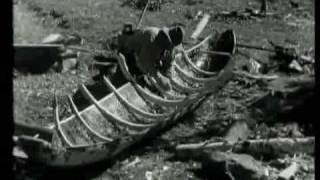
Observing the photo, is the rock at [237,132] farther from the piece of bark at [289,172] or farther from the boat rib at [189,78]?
the boat rib at [189,78]

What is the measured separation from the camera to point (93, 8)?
824 inches

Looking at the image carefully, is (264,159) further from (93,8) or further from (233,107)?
(93,8)

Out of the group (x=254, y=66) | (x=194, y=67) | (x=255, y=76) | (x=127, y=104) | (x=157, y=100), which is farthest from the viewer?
(x=254, y=66)

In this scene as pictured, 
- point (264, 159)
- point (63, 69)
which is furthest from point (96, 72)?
point (264, 159)

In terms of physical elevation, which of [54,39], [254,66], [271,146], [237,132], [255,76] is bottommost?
[237,132]

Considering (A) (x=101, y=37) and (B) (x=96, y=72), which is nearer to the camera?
(B) (x=96, y=72)

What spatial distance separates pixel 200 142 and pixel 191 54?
3683 mm

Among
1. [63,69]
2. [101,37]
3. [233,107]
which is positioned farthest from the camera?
[101,37]

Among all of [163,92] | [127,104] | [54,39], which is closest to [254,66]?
[163,92]

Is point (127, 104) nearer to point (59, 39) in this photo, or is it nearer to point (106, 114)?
point (106, 114)

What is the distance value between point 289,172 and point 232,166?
875 mm

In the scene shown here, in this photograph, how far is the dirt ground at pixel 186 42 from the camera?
11602 millimetres

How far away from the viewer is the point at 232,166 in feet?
35.0

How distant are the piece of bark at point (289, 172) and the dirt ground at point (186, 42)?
130mm
